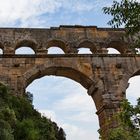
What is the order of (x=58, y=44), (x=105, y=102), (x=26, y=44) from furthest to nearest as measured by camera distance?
1. (x=58, y=44)
2. (x=26, y=44)
3. (x=105, y=102)

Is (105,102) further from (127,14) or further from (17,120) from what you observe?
(127,14)

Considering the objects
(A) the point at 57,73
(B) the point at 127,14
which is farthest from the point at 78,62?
(B) the point at 127,14

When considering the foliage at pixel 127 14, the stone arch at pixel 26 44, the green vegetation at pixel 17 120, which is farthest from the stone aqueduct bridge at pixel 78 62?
the foliage at pixel 127 14

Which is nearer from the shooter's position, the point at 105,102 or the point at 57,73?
the point at 105,102

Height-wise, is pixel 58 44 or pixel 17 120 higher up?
pixel 58 44

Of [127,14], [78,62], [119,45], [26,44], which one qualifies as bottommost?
[127,14]

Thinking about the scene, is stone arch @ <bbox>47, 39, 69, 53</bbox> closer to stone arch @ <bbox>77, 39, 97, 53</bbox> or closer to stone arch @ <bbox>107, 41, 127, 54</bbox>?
stone arch @ <bbox>77, 39, 97, 53</bbox>

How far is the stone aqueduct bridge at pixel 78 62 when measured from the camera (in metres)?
16.8

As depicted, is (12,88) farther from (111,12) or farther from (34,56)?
(111,12)

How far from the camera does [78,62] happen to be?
17.7 metres

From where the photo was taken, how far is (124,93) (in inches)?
672

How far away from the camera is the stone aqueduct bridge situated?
55.0 ft

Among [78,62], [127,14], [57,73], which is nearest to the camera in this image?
[127,14]

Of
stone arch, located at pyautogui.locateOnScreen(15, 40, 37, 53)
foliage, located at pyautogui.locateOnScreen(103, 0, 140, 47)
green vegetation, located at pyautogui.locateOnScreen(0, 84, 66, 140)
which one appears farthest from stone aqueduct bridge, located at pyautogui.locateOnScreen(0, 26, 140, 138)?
foliage, located at pyautogui.locateOnScreen(103, 0, 140, 47)
